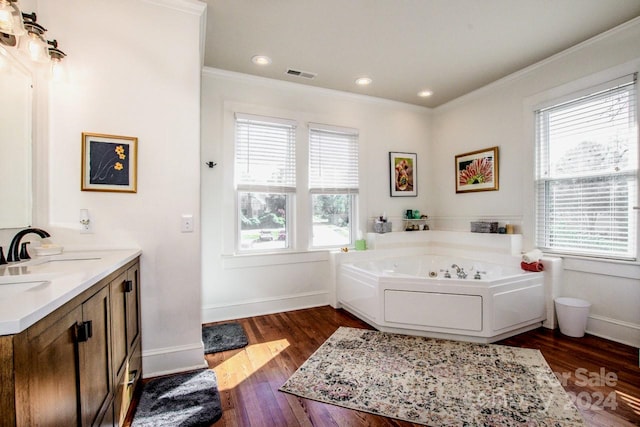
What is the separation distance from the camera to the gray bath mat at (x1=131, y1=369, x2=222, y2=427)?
1.68 meters

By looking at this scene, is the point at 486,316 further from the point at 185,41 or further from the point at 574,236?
the point at 185,41

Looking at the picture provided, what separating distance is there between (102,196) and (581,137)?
4099 mm

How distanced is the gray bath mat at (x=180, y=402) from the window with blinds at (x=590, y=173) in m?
3.39

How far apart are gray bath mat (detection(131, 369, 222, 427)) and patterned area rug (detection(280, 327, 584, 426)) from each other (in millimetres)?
480

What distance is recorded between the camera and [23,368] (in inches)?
28.3

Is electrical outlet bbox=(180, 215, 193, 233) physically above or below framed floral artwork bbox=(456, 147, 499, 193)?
below

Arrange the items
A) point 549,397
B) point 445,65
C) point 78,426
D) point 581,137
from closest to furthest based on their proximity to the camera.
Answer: point 78,426, point 549,397, point 581,137, point 445,65

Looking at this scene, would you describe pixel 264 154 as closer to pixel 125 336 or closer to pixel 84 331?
pixel 125 336

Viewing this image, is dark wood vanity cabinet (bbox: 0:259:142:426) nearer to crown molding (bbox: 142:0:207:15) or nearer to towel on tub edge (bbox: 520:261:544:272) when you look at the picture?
crown molding (bbox: 142:0:207:15)

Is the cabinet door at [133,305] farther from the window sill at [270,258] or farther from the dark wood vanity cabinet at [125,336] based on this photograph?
the window sill at [270,258]

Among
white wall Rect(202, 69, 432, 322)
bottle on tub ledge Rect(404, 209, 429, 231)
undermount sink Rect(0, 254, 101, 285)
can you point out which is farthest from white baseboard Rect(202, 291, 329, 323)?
undermount sink Rect(0, 254, 101, 285)

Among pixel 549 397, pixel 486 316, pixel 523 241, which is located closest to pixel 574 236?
pixel 523 241

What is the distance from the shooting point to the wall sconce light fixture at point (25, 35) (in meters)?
1.36

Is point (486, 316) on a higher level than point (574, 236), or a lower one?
lower
